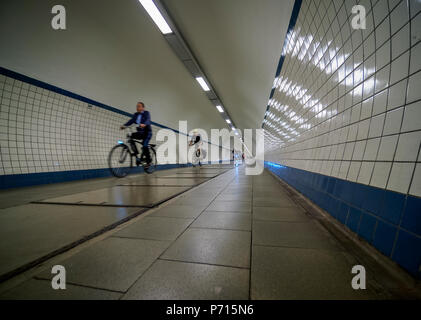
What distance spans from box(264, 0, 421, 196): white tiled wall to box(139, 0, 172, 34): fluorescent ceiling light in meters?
2.75

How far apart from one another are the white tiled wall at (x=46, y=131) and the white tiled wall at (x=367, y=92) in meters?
4.87

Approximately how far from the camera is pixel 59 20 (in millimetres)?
2893

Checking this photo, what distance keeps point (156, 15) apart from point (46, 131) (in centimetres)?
331

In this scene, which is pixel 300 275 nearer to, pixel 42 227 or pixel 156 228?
pixel 156 228

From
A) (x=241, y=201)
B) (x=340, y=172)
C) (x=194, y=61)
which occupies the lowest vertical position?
(x=241, y=201)

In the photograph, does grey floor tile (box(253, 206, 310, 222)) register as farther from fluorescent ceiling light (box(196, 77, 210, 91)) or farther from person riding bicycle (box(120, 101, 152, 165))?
fluorescent ceiling light (box(196, 77, 210, 91))

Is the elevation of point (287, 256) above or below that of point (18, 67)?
below

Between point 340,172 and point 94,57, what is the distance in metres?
5.09

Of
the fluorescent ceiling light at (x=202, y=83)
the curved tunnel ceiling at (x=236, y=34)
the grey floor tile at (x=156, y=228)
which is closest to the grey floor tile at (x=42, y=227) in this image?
the grey floor tile at (x=156, y=228)

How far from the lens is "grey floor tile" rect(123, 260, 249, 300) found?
0.60 m

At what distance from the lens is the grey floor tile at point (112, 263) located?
2.21 ft
